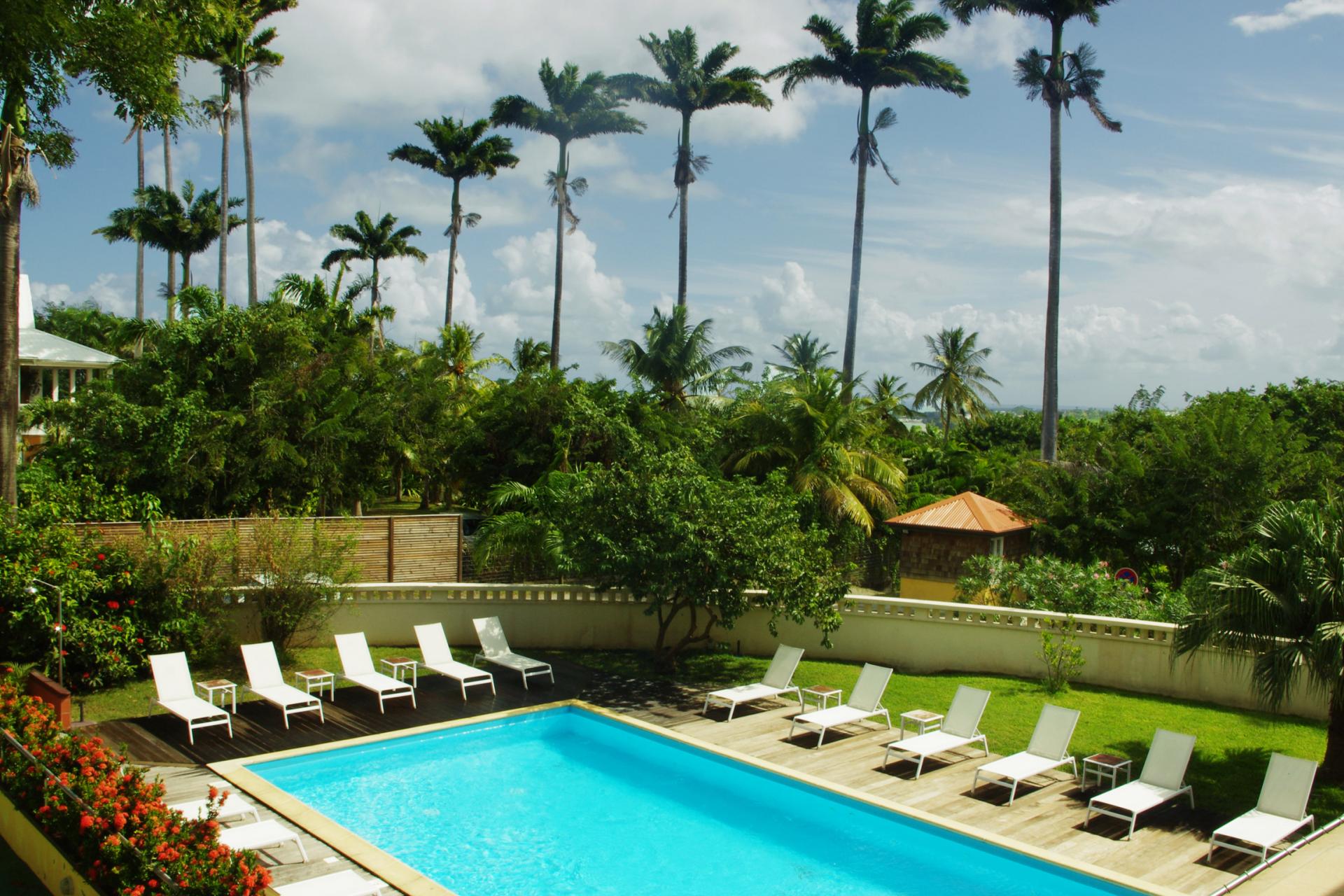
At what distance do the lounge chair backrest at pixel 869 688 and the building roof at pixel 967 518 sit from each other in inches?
354

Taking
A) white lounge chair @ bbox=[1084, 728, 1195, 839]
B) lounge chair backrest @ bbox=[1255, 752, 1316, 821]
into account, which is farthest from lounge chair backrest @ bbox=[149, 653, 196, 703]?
lounge chair backrest @ bbox=[1255, 752, 1316, 821]

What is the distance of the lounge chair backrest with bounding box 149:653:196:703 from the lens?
12898 millimetres

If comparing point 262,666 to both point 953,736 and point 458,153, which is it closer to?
point 953,736

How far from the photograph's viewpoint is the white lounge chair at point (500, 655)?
15.6m

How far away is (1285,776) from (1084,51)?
2741cm

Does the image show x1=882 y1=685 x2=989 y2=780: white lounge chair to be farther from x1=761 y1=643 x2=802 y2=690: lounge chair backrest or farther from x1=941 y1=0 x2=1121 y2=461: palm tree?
x1=941 y1=0 x2=1121 y2=461: palm tree

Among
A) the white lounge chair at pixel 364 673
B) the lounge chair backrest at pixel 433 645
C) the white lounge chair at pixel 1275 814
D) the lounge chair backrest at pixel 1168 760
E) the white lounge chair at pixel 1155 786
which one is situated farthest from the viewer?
the lounge chair backrest at pixel 433 645

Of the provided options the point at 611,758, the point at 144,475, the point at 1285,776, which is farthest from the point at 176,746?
the point at 1285,776

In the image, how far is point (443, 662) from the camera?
1546 centimetres

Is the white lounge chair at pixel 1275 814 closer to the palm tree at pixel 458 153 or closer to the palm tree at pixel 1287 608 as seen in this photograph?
the palm tree at pixel 1287 608

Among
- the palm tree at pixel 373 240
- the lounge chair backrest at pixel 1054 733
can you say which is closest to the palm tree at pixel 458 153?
the palm tree at pixel 373 240

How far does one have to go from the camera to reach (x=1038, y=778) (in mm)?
11406

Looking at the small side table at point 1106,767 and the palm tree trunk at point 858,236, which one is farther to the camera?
the palm tree trunk at point 858,236

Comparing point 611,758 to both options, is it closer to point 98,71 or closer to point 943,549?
point 943,549
